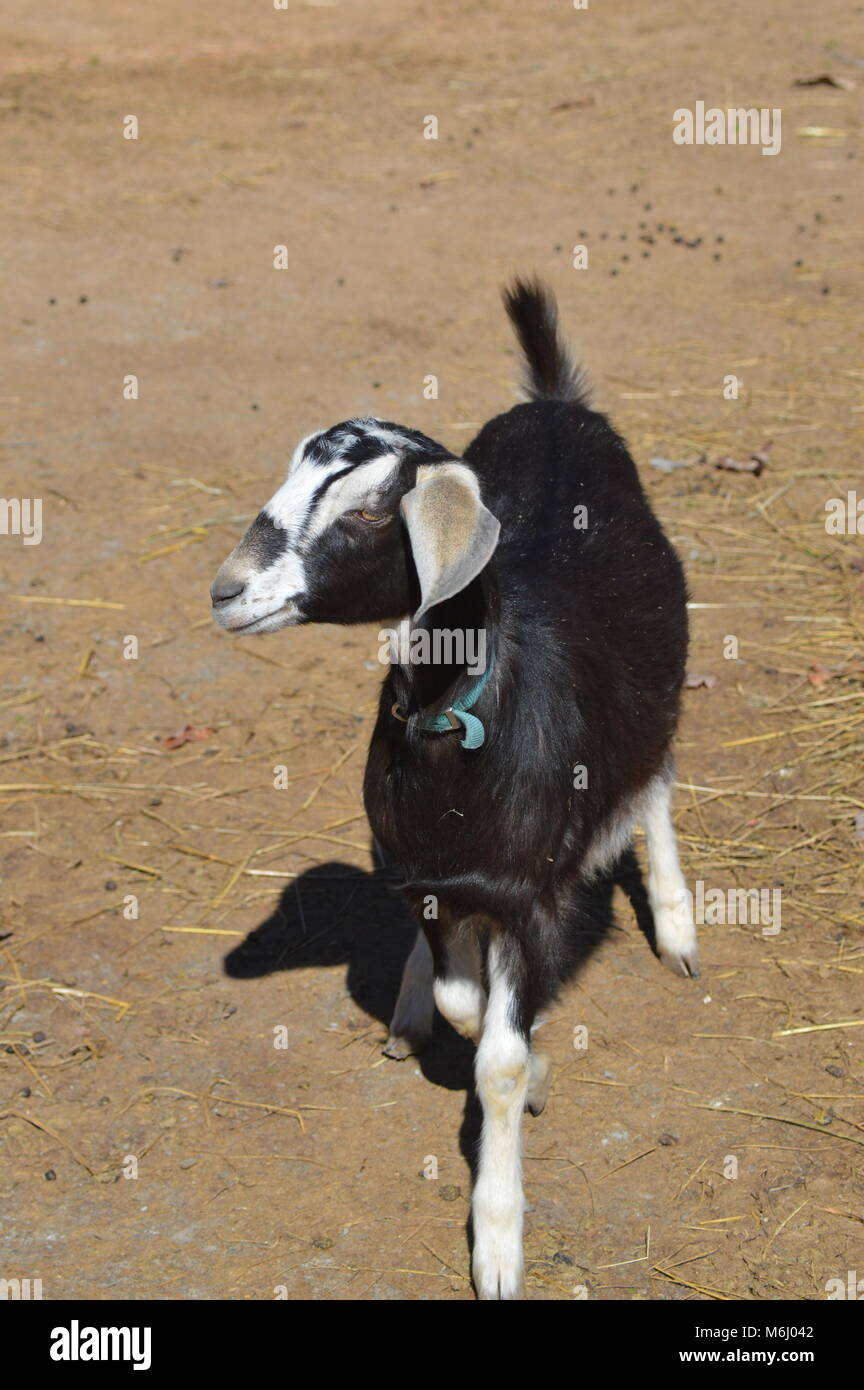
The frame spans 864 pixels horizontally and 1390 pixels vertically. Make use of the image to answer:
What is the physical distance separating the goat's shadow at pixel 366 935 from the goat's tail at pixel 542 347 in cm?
154

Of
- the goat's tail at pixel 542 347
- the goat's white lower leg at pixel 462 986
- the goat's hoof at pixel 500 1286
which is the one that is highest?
the goat's tail at pixel 542 347

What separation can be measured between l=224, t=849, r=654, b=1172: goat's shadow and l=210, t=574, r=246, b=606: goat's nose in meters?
1.22

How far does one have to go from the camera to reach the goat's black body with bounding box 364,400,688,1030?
3334mm

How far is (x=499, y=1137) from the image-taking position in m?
3.35

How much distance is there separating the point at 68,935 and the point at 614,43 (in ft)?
Answer: 36.6

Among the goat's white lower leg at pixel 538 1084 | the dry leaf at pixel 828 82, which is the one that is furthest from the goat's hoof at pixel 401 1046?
the dry leaf at pixel 828 82

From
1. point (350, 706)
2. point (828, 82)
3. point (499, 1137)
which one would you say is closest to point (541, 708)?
point (499, 1137)

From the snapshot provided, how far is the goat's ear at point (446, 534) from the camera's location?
2.87 m

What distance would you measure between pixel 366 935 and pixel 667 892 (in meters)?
0.90

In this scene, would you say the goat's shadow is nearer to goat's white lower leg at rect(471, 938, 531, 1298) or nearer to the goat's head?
goat's white lower leg at rect(471, 938, 531, 1298)

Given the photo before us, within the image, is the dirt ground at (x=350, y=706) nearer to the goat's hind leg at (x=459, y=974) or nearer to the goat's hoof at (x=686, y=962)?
the goat's hoof at (x=686, y=962)

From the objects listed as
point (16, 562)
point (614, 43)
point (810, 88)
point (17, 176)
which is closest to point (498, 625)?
point (16, 562)

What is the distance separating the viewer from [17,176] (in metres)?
10.2

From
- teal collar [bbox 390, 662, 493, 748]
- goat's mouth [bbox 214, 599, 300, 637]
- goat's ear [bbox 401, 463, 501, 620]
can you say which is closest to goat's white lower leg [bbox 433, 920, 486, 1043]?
teal collar [bbox 390, 662, 493, 748]
